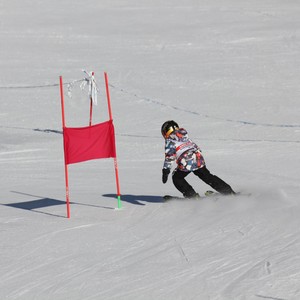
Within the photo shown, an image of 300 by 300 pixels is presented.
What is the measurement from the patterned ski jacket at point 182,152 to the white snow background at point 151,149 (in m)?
0.53

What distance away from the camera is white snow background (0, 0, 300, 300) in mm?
7777

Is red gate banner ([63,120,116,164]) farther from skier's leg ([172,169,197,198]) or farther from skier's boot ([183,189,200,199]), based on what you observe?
skier's boot ([183,189,200,199])

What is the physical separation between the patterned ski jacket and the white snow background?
526mm

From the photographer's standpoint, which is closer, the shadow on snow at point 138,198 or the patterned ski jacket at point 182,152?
the patterned ski jacket at point 182,152

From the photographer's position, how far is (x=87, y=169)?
15227mm

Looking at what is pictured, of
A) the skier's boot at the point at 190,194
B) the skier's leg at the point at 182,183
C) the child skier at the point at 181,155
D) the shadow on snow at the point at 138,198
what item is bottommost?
the shadow on snow at the point at 138,198

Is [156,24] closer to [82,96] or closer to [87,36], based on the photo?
[87,36]

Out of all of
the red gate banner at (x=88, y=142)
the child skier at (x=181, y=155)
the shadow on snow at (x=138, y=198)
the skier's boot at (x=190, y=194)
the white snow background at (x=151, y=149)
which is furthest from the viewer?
the shadow on snow at (x=138, y=198)

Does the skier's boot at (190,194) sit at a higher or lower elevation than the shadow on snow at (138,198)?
higher

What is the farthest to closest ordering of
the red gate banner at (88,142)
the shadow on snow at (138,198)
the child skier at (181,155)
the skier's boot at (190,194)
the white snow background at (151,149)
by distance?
the shadow on snow at (138,198) < the skier's boot at (190,194) < the red gate banner at (88,142) < the child skier at (181,155) < the white snow background at (151,149)

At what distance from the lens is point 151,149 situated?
53.8ft

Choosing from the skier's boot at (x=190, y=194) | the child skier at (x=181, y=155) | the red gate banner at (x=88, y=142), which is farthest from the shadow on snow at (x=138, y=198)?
the red gate banner at (x=88, y=142)

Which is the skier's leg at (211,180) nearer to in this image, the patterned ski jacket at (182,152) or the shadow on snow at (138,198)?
the patterned ski jacket at (182,152)

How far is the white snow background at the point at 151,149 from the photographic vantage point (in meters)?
7.78
